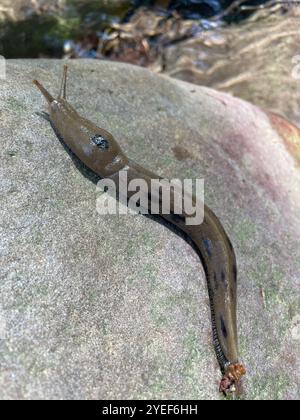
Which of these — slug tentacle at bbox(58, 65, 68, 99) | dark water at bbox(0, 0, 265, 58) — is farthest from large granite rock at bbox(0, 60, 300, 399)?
dark water at bbox(0, 0, 265, 58)

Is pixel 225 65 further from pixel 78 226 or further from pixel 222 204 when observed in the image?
pixel 78 226

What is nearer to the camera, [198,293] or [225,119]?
[198,293]

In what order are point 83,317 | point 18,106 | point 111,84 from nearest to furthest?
point 83,317, point 18,106, point 111,84

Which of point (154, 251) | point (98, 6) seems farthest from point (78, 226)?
point (98, 6)

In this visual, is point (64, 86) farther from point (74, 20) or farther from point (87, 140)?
point (74, 20)

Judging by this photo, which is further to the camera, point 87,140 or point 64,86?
point 64,86

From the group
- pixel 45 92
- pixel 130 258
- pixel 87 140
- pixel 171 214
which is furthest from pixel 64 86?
pixel 130 258

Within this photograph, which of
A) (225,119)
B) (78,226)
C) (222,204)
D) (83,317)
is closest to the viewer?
(83,317)
